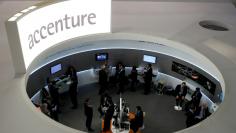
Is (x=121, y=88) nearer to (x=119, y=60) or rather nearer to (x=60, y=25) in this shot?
(x=119, y=60)

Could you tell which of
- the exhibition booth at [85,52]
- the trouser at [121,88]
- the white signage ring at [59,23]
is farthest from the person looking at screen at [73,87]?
the white signage ring at [59,23]

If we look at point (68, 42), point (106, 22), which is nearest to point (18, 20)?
point (68, 42)

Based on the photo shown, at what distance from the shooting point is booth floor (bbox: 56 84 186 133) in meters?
11.8

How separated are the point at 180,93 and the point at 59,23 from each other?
5.70 metres

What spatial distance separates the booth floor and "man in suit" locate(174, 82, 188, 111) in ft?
0.85

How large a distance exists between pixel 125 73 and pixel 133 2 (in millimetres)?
3106

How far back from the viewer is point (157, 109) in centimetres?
1285

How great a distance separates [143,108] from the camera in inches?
506

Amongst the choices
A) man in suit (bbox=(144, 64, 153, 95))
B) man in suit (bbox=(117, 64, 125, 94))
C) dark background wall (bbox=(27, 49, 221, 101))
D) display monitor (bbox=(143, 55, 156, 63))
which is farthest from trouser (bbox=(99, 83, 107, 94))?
display monitor (bbox=(143, 55, 156, 63))

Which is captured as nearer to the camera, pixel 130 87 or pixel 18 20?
pixel 18 20

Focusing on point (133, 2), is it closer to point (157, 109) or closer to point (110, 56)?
point (110, 56)

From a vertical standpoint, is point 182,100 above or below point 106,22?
below

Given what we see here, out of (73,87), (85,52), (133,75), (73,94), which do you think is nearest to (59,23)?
(73,87)

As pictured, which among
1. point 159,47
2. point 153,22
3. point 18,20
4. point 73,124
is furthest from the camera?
point 159,47
